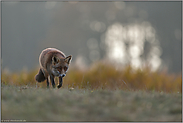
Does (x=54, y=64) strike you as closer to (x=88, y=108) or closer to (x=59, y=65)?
(x=59, y=65)

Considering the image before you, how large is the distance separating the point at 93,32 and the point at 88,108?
1064 inches

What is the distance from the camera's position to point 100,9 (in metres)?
30.2

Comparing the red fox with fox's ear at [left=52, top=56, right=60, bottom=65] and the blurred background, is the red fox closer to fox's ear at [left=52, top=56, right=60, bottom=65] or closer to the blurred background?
fox's ear at [left=52, top=56, right=60, bottom=65]

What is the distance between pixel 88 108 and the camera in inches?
160

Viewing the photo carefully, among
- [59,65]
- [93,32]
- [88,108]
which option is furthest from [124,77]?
[93,32]

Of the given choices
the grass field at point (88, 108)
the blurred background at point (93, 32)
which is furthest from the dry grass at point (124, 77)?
the grass field at point (88, 108)

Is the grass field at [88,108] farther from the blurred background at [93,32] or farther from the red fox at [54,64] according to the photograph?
the blurred background at [93,32]

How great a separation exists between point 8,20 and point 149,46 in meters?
27.1

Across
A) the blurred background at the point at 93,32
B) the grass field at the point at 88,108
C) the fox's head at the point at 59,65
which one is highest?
the blurred background at the point at 93,32

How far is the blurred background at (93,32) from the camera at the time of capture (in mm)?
23438

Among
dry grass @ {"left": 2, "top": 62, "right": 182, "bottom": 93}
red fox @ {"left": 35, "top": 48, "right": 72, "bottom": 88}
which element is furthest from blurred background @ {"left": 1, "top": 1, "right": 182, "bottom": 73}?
red fox @ {"left": 35, "top": 48, "right": 72, "bottom": 88}

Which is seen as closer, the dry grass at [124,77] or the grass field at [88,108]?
the grass field at [88,108]

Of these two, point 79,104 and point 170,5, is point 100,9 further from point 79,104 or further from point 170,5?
point 79,104

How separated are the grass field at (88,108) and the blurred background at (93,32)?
6.38 m
